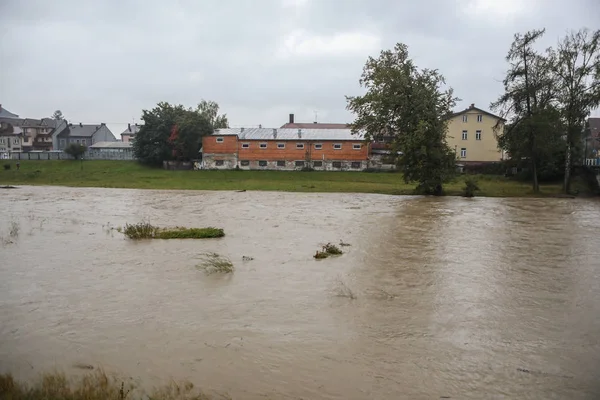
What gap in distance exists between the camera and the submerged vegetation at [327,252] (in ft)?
46.1

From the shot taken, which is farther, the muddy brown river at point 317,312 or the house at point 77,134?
the house at point 77,134

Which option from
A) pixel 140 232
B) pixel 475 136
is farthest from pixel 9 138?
pixel 140 232

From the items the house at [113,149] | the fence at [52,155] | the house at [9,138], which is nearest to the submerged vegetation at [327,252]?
the fence at [52,155]

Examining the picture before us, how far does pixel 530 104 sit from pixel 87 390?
39.7 metres

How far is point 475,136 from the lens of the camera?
63.9 metres

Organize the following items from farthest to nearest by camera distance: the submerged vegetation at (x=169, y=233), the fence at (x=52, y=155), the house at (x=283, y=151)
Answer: the fence at (x=52, y=155)
the house at (x=283, y=151)
the submerged vegetation at (x=169, y=233)

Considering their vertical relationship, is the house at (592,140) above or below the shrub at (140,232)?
above

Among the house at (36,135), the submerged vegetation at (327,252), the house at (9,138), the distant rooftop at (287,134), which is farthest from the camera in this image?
the house at (36,135)

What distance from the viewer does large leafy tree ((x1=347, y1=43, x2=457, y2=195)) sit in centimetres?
3603

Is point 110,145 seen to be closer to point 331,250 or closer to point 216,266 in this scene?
point 331,250

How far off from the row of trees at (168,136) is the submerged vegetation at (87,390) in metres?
57.5

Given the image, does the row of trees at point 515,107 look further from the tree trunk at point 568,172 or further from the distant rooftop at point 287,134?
the distant rooftop at point 287,134

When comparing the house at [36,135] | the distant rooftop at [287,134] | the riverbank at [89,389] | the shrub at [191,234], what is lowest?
the riverbank at [89,389]

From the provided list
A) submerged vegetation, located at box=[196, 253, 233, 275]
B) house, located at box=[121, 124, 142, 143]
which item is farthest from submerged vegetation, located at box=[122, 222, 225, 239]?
house, located at box=[121, 124, 142, 143]
